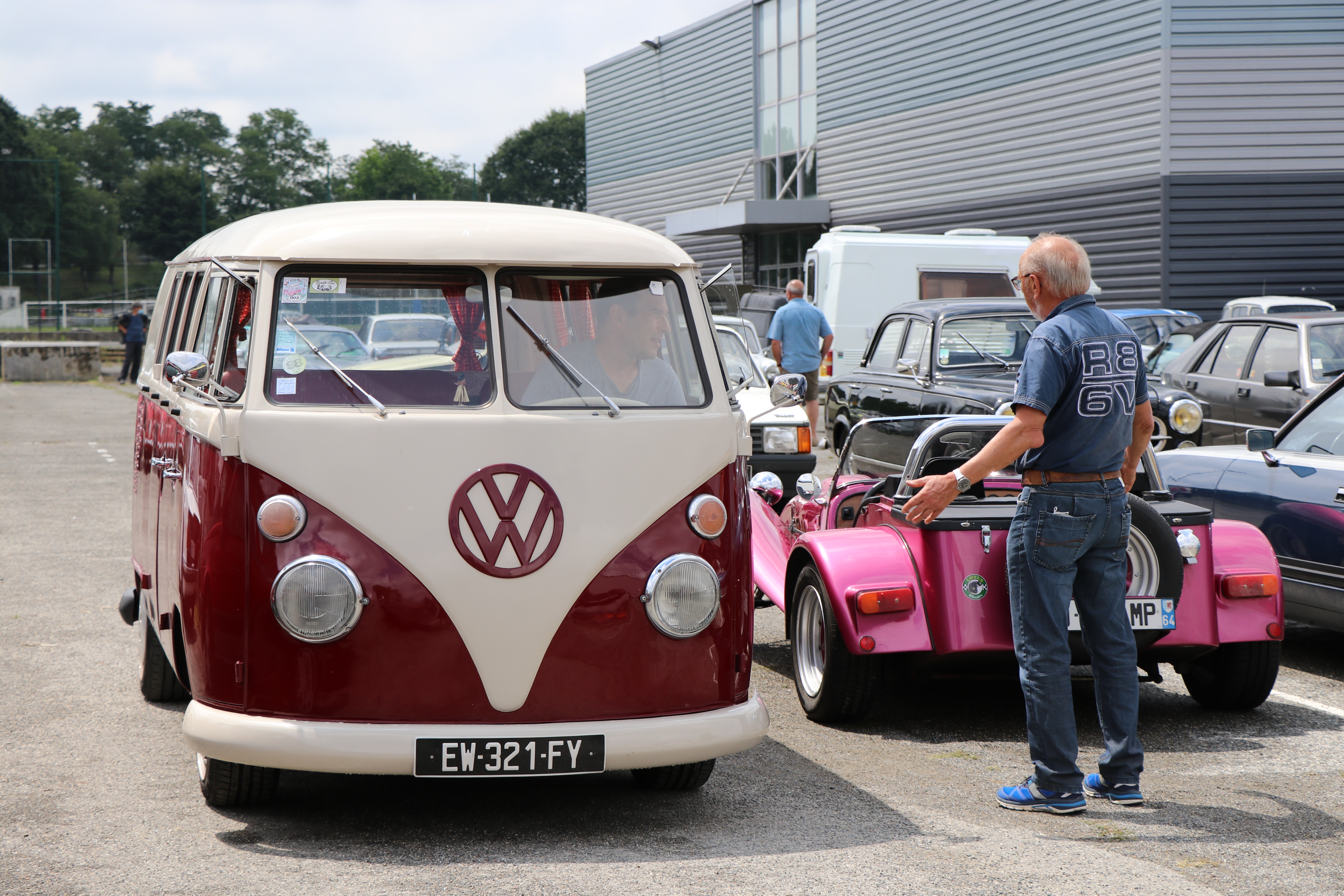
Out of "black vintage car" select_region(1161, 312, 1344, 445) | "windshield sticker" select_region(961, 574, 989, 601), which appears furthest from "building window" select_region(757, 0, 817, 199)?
"windshield sticker" select_region(961, 574, 989, 601)

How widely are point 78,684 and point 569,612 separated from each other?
133 inches

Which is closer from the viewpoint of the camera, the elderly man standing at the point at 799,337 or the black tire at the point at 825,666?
the black tire at the point at 825,666

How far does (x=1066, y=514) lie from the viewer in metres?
4.73

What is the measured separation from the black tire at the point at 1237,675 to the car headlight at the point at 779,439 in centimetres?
647

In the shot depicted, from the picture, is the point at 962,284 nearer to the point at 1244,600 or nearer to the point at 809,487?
the point at 809,487

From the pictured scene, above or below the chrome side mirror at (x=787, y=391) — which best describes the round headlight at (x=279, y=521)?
below

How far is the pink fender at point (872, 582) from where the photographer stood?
18.5 feet

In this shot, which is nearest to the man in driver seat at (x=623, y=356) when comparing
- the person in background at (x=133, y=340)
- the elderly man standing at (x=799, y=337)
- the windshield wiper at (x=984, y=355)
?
the windshield wiper at (x=984, y=355)

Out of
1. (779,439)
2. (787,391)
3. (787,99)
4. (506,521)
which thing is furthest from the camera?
(787,99)

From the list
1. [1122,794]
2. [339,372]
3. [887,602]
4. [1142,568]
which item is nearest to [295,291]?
[339,372]

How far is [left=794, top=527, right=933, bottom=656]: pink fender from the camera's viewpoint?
5.64 m

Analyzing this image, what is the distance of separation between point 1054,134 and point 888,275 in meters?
8.17

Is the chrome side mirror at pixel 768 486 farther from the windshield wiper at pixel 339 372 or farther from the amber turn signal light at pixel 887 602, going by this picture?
the windshield wiper at pixel 339 372

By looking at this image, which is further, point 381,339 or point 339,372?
point 381,339
